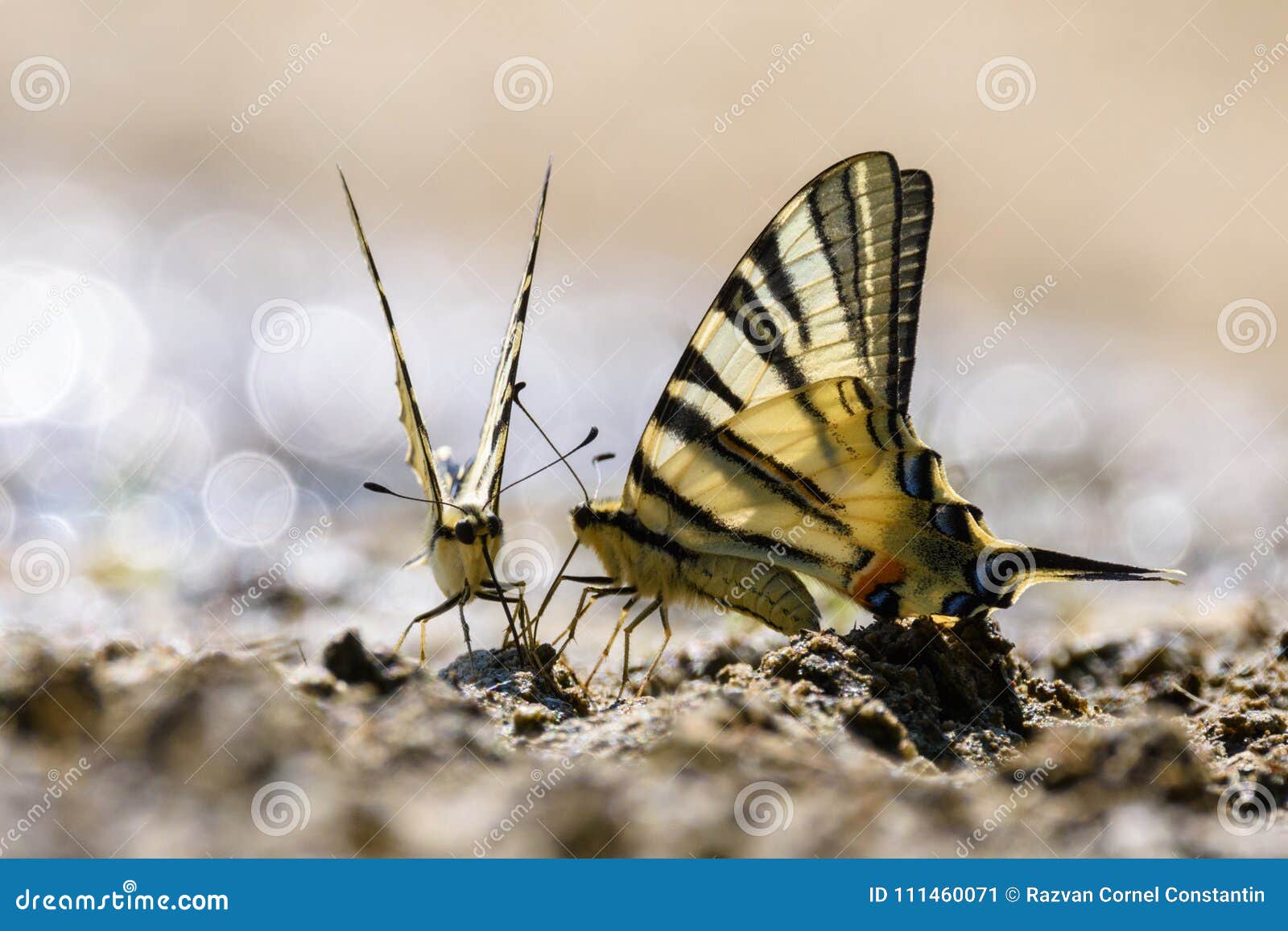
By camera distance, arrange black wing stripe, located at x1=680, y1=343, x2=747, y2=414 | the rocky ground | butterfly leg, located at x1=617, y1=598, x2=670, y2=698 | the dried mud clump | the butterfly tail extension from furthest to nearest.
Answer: black wing stripe, located at x1=680, y1=343, x2=747, y2=414
butterfly leg, located at x1=617, y1=598, x2=670, y2=698
the butterfly tail extension
the dried mud clump
the rocky ground

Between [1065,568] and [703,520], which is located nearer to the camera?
[1065,568]

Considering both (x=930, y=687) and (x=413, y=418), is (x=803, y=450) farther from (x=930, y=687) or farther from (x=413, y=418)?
(x=413, y=418)

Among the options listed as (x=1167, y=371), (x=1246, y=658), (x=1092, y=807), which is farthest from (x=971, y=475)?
(x=1092, y=807)

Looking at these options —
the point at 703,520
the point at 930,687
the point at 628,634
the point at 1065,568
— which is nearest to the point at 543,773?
the point at 930,687

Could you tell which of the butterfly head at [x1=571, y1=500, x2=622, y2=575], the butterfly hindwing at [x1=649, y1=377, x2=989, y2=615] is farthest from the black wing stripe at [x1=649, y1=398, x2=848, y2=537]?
the butterfly head at [x1=571, y1=500, x2=622, y2=575]

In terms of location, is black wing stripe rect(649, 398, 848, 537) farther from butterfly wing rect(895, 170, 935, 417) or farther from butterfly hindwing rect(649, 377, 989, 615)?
butterfly wing rect(895, 170, 935, 417)

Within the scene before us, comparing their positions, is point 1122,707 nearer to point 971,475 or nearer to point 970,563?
point 970,563

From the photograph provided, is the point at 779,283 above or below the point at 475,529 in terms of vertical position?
above

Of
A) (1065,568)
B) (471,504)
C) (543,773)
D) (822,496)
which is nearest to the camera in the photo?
(543,773)
